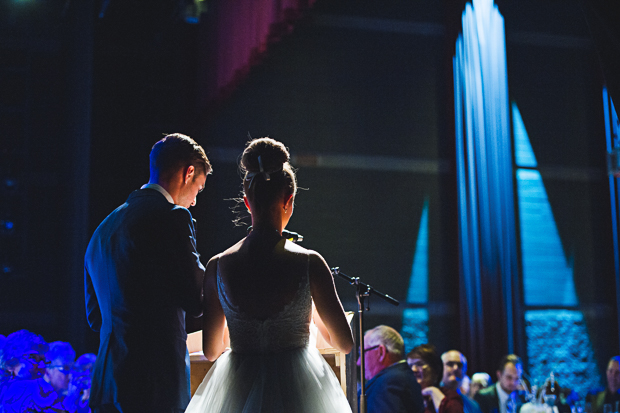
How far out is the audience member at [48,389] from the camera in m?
2.71

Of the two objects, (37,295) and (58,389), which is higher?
(37,295)

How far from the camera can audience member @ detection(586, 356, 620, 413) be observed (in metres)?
5.70

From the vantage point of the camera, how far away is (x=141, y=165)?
5469 millimetres

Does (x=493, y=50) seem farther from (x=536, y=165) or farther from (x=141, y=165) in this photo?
(x=141, y=165)

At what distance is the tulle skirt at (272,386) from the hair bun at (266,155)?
51 cm

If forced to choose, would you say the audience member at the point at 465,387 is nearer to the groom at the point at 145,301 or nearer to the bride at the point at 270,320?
the bride at the point at 270,320

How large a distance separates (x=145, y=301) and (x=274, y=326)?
0.37 meters

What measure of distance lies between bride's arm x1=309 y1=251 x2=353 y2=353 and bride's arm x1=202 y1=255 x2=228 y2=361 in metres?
0.27

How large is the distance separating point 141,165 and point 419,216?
12.2 feet

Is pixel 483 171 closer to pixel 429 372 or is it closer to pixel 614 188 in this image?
pixel 614 188

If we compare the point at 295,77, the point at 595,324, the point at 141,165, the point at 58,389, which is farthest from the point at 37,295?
the point at 595,324

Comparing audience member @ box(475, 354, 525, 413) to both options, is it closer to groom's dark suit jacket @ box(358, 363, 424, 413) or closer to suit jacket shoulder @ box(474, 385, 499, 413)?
suit jacket shoulder @ box(474, 385, 499, 413)

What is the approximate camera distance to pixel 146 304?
5.67ft

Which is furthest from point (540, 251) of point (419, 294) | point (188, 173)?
point (188, 173)
